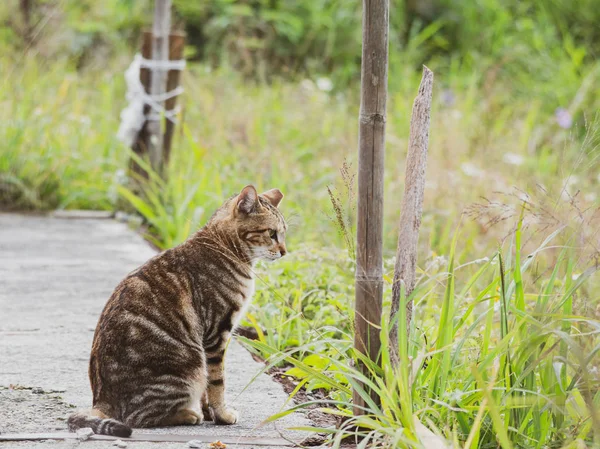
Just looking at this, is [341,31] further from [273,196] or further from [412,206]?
[412,206]

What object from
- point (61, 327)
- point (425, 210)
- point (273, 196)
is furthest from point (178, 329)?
point (425, 210)

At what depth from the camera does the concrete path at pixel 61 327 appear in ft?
10.8

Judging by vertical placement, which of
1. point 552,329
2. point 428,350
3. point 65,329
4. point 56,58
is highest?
point 56,58

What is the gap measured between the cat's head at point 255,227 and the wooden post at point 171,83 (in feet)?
12.0

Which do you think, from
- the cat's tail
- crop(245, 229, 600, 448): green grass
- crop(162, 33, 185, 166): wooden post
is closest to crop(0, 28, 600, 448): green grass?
crop(245, 229, 600, 448): green grass

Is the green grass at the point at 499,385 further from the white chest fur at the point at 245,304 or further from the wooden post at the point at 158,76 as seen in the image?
the wooden post at the point at 158,76

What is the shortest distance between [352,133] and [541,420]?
6093 mm

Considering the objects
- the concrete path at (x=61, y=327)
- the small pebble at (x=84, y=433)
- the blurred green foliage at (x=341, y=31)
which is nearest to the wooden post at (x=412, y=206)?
the concrete path at (x=61, y=327)

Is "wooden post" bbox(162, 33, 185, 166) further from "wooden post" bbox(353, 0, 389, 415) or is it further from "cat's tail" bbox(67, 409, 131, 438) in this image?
"wooden post" bbox(353, 0, 389, 415)

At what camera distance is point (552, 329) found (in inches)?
104

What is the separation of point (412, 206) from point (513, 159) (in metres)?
4.90

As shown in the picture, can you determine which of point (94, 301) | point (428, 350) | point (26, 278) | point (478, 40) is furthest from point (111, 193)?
point (478, 40)

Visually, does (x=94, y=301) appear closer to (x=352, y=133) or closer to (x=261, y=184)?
(x=261, y=184)

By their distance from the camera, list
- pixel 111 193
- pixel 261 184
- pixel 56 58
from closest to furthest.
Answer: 1. pixel 261 184
2. pixel 111 193
3. pixel 56 58
